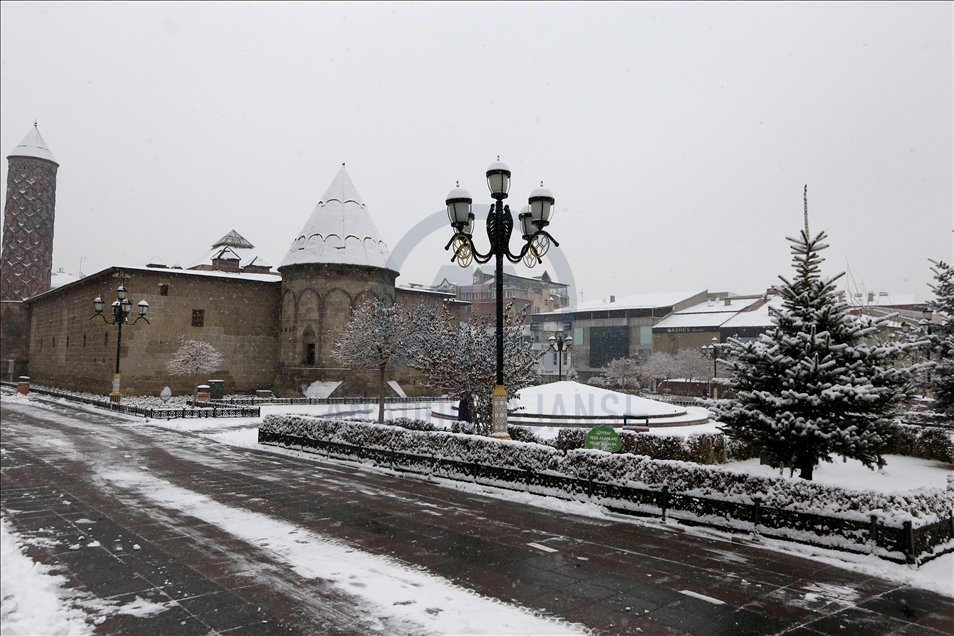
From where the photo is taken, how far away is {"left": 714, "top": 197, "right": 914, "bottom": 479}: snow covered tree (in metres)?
9.53

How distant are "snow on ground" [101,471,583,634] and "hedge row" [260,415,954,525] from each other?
180 inches

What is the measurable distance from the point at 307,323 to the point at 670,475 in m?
32.5

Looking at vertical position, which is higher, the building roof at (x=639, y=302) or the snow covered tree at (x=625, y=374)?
the building roof at (x=639, y=302)

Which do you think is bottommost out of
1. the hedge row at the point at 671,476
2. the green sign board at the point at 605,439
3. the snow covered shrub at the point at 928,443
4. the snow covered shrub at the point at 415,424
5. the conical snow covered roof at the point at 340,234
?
the snow covered shrub at the point at 928,443

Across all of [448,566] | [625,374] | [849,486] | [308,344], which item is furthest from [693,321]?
[448,566]

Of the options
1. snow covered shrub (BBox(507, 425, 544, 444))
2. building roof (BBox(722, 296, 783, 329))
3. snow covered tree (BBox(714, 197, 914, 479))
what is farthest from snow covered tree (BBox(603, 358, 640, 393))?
snow covered tree (BBox(714, 197, 914, 479))

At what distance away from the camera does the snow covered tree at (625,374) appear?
5841 centimetres

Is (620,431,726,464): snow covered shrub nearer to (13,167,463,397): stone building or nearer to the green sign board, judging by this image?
the green sign board

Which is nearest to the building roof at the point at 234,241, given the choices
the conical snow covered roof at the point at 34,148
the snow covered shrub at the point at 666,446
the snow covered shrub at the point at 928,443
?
the conical snow covered roof at the point at 34,148

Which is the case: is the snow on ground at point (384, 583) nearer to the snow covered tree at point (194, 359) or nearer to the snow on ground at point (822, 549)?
the snow on ground at point (822, 549)

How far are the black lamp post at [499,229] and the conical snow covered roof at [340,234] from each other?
28.0 m

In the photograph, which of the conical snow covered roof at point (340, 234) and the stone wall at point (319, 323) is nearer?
the stone wall at point (319, 323)

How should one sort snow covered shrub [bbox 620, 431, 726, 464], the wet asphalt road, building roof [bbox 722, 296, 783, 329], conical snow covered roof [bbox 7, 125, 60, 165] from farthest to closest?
building roof [bbox 722, 296, 783, 329], conical snow covered roof [bbox 7, 125, 60, 165], snow covered shrub [bbox 620, 431, 726, 464], the wet asphalt road

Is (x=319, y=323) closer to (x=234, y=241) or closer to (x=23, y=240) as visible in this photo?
(x=234, y=241)
